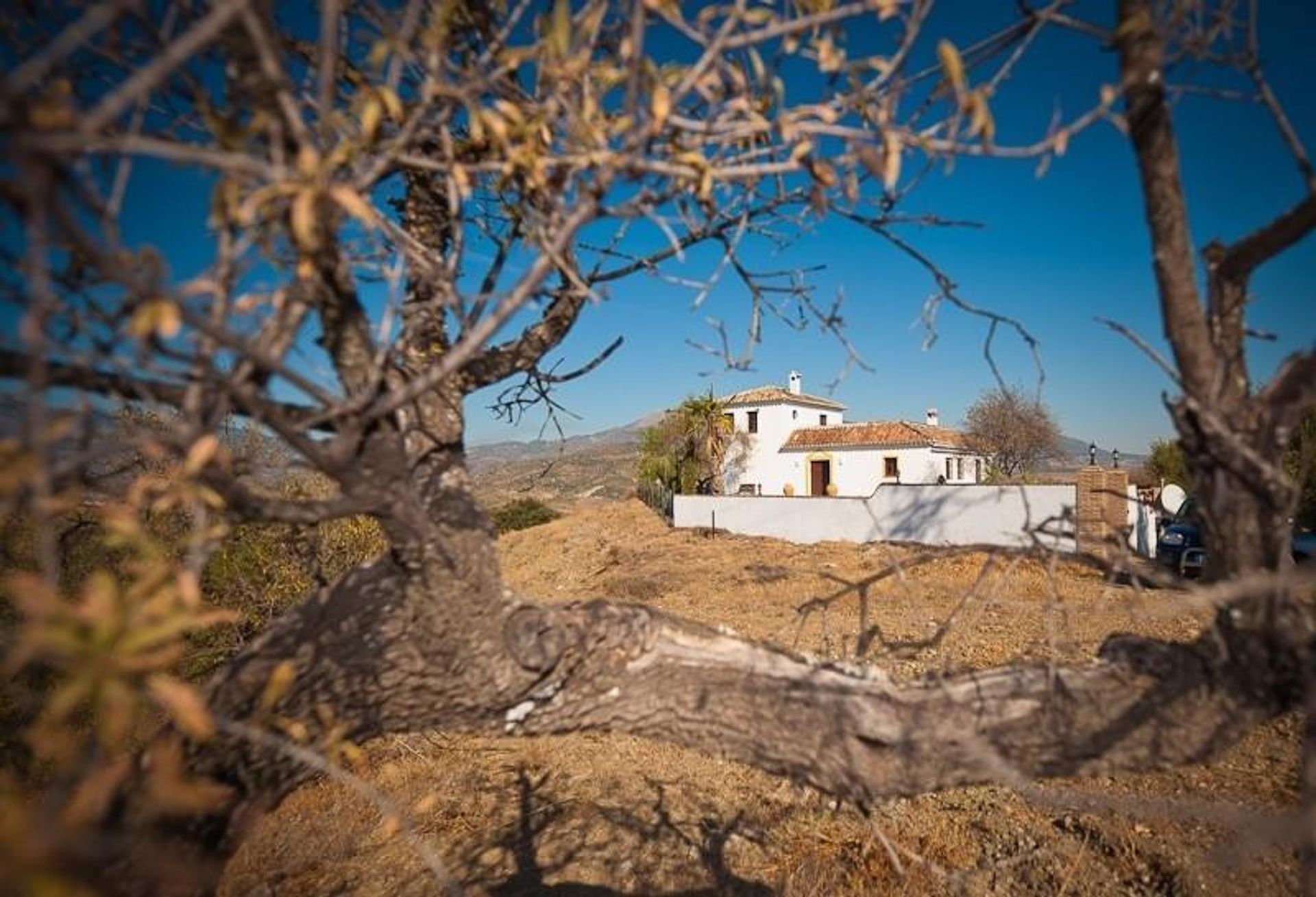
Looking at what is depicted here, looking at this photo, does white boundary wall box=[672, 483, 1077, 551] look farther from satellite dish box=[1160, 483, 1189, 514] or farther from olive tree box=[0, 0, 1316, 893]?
olive tree box=[0, 0, 1316, 893]

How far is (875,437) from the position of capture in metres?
32.3

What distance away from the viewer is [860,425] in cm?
3366

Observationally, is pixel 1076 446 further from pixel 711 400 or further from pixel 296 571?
pixel 296 571

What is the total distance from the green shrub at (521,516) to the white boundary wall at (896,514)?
801 centimetres

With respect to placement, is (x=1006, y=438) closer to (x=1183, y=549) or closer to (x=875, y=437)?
(x=875, y=437)

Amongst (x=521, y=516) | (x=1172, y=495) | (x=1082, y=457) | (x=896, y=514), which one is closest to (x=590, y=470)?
(x=521, y=516)

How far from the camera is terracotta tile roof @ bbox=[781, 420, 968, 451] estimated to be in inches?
1233

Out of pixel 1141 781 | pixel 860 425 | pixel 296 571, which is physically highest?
pixel 860 425

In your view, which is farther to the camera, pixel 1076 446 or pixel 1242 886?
pixel 1076 446

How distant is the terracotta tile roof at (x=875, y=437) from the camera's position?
3133 cm

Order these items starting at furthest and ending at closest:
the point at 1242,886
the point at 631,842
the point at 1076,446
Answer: the point at 1076,446 < the point at 631,842 < the point at 1242,886

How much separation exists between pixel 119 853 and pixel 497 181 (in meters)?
2.02

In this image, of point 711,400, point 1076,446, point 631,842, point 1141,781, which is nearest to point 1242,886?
point 1141,781

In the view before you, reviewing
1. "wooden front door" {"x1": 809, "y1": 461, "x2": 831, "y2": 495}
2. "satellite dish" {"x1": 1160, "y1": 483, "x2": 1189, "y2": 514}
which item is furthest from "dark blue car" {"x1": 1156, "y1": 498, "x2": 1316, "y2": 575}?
"wooden front door" {"x1": 809, "y1": 461, "x2": 831, "y2": 495}
